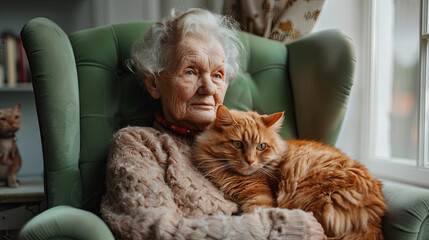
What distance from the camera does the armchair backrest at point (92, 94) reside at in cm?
126

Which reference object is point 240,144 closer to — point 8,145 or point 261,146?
point 261,146

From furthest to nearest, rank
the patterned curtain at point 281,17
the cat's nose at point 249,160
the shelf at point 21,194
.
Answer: the patterned curtain at point 281,17
the shelf at point 21,194
the cat's nose at point 249,160

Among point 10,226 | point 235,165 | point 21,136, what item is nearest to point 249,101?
point 235,165

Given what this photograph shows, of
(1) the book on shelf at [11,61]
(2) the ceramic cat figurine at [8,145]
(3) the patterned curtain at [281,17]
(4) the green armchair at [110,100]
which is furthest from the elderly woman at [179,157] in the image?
(1) the book on shelf at [11,61]

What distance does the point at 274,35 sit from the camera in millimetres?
2115

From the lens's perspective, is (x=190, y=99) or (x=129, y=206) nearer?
(x=129, y=206)

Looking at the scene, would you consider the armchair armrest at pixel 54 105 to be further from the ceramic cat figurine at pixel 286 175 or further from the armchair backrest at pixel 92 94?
the ceramic cat figurine at pixel 286 175

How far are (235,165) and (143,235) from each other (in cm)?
38

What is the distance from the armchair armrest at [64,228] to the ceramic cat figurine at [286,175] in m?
0.42

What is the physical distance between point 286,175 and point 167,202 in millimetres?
407

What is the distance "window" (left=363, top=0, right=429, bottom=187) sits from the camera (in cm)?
195

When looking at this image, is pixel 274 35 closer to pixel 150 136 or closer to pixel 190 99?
pixel 190 99

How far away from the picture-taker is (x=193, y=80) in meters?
1.33

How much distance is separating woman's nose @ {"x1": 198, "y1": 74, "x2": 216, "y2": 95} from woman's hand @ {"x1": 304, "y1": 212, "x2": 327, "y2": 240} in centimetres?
55
